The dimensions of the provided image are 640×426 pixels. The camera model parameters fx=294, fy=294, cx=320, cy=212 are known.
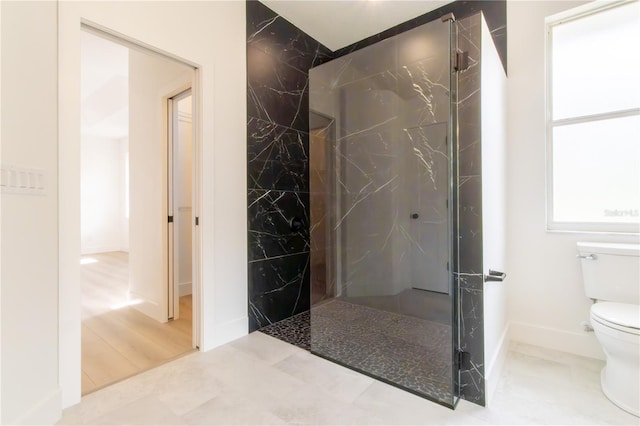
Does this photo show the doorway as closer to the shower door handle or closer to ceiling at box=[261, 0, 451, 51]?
ceiling at box=[261, 0, 451, 51]

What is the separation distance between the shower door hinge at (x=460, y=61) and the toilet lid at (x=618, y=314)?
59.8 inches

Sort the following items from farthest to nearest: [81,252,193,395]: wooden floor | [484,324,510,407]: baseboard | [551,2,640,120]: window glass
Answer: [551,2,640,120]: window glass
[81,252,193,395]: wooden floor
[484,324,510,407]: baseboard

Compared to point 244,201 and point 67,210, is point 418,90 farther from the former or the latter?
point 67,210

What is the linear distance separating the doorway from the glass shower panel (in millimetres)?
1025

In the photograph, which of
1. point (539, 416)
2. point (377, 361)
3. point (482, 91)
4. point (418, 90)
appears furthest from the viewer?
point (418, 90)

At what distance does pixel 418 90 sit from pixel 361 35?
1.35m

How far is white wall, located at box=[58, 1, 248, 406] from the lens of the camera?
1496 mm

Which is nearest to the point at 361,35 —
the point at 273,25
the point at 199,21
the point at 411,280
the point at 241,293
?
the point at 273,25

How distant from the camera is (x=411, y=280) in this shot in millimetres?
2230

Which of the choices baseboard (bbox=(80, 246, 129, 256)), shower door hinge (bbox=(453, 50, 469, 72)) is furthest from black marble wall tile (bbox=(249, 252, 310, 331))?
baseboard (bbox=(80, 246, 129, 256))

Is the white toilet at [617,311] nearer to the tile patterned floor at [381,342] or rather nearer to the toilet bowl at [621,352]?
the toilet bowl at [621,352]

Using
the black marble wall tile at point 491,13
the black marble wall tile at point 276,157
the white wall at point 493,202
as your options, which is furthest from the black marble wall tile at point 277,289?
the black marble wall tile at point 491,13

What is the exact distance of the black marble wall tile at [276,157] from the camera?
2406 mm

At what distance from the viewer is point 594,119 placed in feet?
6.79
